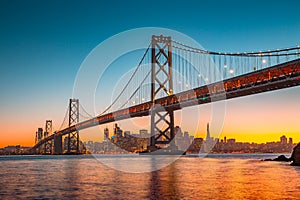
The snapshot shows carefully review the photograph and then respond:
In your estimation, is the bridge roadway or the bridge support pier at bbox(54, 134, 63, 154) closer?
the bridge roadway

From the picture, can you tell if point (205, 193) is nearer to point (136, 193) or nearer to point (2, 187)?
point (136, 193)

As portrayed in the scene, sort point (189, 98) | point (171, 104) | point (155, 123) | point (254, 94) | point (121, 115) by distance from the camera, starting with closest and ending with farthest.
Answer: point (254, 94), point (189, 98), point (171, 104), point (155, 123), point (121, 115)

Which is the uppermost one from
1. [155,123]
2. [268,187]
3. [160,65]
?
[160,65]

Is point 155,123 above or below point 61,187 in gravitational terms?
above

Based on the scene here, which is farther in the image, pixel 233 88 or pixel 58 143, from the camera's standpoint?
pixel 58 143

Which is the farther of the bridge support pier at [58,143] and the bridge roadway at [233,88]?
the bridge support pier at [58,143]

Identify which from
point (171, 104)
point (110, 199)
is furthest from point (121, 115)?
point (110, 199)

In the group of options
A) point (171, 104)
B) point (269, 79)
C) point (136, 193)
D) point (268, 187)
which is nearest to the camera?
point (136, 193)

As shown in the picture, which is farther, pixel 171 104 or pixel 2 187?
pixel 171 104
